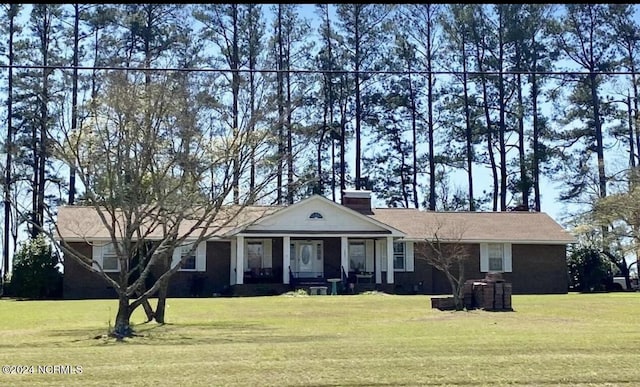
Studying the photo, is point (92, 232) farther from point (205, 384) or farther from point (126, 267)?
point (205, 384)

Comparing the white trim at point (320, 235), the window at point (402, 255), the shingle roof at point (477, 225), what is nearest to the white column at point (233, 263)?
the white trim at point (320, 235)

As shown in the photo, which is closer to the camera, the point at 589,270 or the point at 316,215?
the point at 316,215

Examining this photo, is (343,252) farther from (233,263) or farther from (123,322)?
(123,322)

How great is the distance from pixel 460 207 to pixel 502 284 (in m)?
30.7

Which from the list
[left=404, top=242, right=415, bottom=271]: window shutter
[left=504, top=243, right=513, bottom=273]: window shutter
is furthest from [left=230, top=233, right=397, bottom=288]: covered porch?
[left=504, top=243, right=513, bottom=273]: window shutter

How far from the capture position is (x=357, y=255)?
41.2m

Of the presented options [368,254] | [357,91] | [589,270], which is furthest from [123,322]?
[357,91]

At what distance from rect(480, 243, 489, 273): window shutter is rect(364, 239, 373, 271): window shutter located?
525 cm

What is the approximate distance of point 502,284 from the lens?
2438 cm

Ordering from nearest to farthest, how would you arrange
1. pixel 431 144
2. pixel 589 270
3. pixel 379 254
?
pixel 379 254 < pixel 589 270 < pixel 431 144

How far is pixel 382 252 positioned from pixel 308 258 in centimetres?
351

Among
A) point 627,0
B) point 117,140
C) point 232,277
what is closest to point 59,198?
point 232,277

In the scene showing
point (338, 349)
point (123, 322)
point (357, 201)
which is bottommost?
point (338, 349)

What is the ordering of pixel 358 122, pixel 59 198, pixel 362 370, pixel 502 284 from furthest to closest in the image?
pixel 358 122 → pixel 59 198 → pixel 502 284 → pixel 362 370
